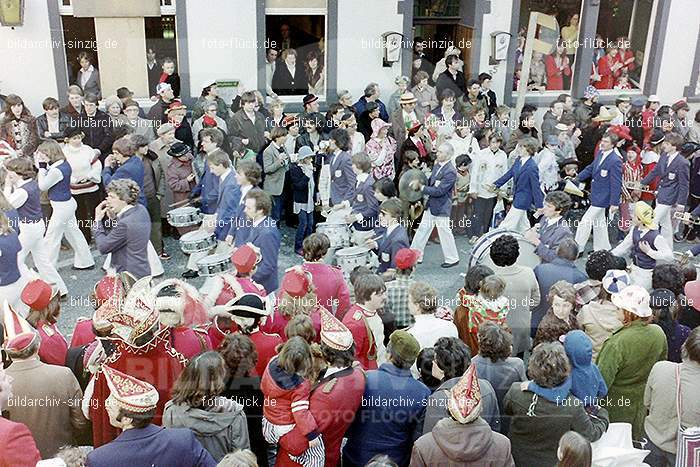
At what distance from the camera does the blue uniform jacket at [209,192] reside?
8.52 m

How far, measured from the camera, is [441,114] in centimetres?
1155

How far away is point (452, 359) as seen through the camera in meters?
4.68

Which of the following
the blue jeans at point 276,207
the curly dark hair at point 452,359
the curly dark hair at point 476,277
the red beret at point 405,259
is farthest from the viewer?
the blue jeans at point 276,207

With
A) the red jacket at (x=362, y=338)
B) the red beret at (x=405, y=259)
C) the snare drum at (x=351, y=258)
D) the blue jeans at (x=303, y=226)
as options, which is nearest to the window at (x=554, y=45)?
the blue jeans at (x=303, y=226)

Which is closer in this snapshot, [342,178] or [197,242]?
[197,242]

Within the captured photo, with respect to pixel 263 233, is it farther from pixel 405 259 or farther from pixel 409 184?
pixel 409 184

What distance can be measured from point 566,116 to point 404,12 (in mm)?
3146

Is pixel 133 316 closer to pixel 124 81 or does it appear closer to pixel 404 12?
pixel 124 81

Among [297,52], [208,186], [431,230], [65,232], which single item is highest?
[297,52]

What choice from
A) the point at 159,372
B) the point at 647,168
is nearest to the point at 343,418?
the point at 159,372

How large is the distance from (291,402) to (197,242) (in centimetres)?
362

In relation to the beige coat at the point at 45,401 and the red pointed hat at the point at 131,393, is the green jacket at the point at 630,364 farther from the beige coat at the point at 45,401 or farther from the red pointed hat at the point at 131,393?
the beige coat at the point at 45,401

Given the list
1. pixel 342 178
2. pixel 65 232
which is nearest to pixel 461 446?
pixel 342 178

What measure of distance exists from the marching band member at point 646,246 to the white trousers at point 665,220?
8.24ft
